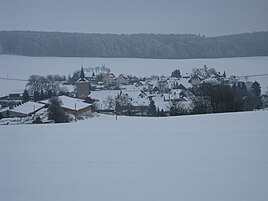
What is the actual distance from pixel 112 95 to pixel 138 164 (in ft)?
70.9

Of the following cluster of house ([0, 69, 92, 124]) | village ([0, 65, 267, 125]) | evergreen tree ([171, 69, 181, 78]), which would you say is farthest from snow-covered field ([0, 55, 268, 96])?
cluster of house ([0, 69, 92, 124])

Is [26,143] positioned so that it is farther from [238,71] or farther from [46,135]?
[238,71]

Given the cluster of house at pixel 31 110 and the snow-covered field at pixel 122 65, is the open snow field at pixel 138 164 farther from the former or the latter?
the snow-covered field at pixel 122 65

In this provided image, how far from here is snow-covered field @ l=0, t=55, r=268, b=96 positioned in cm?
1503

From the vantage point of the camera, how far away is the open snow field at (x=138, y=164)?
2955 mm

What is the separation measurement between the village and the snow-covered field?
0.61 meters

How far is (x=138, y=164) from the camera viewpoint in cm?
388

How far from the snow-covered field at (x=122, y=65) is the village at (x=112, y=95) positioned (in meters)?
0.61

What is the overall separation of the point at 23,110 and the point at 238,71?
40.9 feet

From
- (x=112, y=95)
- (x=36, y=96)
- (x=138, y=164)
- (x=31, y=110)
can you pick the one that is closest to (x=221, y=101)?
(x=138, y=164)

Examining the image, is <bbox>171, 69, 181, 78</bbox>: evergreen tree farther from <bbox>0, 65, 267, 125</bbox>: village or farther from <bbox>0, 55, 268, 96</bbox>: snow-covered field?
<bbox>0, 55, 268, 96</bbox>: snow-covered field

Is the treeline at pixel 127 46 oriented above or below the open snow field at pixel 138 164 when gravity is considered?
above

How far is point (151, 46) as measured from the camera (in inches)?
1152

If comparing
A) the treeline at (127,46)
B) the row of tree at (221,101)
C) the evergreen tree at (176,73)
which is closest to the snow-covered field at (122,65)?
the evergreen tree at (176,73)
